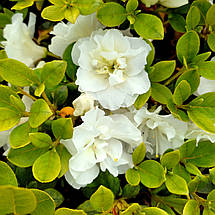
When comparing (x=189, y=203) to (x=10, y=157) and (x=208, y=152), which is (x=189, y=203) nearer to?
(x=208, y=152)

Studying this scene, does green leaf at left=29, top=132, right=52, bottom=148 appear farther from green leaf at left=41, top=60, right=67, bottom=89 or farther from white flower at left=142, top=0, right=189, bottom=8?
white flower at left=142, top=0, right=189, bottom=8

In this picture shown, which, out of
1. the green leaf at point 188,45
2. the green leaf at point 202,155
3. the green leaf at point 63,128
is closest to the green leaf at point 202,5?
the green leaf at point 188,45

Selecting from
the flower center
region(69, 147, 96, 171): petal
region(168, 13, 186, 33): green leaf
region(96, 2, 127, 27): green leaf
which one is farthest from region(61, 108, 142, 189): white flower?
region(168, 13, 186, 33): green leaf

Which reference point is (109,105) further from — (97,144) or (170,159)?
(170,159)

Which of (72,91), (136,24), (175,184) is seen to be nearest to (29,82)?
(72,91)

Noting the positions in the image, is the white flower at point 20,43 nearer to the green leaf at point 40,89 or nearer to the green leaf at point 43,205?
the green leaf at point 40,89

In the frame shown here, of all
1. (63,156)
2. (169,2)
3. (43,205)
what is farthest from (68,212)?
(169,2)

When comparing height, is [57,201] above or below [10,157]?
below
